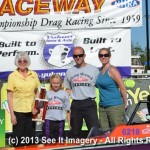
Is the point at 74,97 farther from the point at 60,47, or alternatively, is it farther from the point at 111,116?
the point at 60,47

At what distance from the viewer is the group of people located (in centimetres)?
693

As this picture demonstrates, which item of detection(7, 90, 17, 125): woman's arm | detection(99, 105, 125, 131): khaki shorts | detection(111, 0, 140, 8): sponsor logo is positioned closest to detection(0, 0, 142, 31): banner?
detection(111, 0, 140, 8): sponsor logo

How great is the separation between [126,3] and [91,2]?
0.73 meters

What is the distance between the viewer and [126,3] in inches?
394

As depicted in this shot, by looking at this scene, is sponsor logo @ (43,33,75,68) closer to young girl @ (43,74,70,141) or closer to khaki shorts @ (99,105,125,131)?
young girl @ (43,74,70,141)

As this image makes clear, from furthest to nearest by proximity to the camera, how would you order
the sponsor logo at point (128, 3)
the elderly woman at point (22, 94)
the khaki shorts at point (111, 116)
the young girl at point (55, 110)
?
the sponsor logo at point (128, 3) < the young girl at point (55, 110) < the elderly woman at point (22, 94) < the khaki shorts at point (111, 116)

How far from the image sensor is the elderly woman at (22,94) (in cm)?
703

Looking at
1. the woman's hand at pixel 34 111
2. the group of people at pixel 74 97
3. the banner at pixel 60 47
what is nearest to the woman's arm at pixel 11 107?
the group of people at pixel 74 97

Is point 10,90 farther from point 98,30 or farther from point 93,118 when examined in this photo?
point 98,30

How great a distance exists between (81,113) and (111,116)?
450 millimetres

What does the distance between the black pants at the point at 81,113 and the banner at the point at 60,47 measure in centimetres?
301

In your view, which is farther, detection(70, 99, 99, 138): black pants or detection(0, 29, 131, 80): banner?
detection(0, 29, 131, 80): banner

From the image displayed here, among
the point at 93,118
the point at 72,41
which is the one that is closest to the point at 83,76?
the point at 93,118

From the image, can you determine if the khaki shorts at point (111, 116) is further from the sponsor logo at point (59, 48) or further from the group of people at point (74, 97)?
the sponsor logo at point (59, 48)
